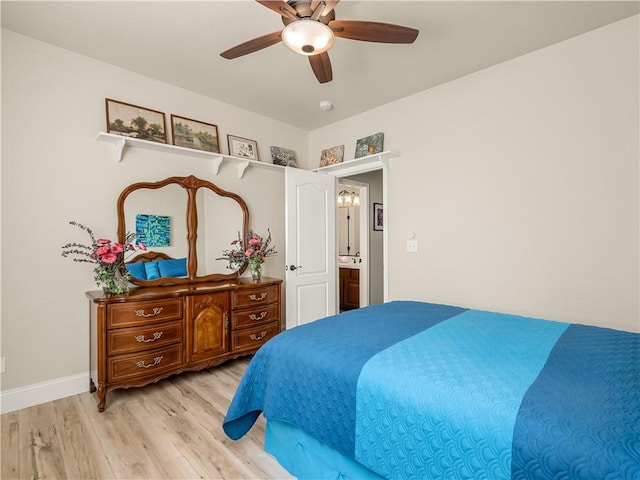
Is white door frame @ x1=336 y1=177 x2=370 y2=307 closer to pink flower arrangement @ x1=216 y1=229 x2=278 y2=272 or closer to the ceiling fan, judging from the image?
pink flower arrangement @ x1=216 y1=229 x2=278 y2=272

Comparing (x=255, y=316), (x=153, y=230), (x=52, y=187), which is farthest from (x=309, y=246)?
(x=52, y=187)

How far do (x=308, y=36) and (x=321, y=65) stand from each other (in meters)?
0.35

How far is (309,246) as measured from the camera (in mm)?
3789

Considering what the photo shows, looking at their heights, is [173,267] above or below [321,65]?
below

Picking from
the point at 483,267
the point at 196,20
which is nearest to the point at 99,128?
the point at 196,20

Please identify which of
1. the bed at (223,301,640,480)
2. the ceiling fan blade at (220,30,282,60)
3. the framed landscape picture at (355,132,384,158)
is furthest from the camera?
the framed landscape picture at (355,132,384,158)

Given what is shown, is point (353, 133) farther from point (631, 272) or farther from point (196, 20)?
point (631, 272)

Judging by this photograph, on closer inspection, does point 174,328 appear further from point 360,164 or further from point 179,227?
point 360,164

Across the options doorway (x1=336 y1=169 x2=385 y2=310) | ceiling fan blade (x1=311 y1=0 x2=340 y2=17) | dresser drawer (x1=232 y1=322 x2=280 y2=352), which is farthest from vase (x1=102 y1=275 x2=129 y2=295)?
doorway (x1=336 y1=169 x2=385 y2=310)

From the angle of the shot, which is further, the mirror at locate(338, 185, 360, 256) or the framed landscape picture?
the mirror at locate(338, 185, 360, 256)

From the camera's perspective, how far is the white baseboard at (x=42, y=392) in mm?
2283

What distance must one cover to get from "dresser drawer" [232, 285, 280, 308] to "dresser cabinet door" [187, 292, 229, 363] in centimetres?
11

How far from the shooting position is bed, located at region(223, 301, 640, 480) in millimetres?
879

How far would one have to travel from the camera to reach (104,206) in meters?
2.73
